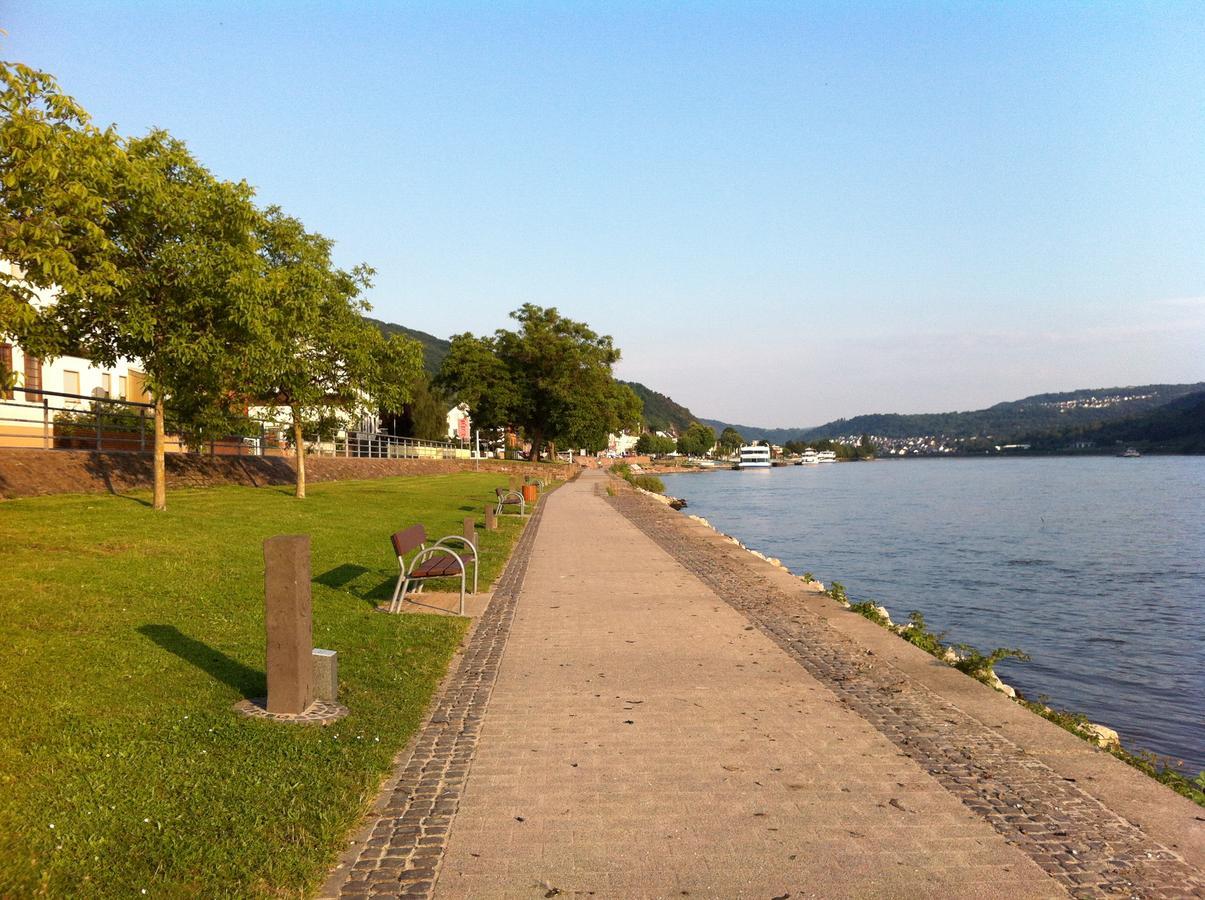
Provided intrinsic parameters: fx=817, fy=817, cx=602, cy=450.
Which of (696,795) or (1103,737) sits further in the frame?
(1103,737)

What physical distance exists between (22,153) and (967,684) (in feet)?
32.1

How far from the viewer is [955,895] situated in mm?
3299

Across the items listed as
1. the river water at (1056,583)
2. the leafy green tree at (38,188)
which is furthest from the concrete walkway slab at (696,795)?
the leafy green tree at (38,188)

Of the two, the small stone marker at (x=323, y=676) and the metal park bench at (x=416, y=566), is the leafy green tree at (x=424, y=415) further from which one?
the small stone marker at (x=323, y=676)

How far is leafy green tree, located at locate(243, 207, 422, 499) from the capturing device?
19812 mm

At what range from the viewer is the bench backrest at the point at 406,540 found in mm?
8695

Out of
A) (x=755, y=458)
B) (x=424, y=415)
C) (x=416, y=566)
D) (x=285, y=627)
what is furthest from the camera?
(x=755, y=458)

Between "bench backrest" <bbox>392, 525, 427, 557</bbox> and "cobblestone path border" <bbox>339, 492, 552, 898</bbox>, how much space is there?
1781mm

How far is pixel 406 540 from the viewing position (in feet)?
29.7

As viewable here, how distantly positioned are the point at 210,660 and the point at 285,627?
5.25 ft

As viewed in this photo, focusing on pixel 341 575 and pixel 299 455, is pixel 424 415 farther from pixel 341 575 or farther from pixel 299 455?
pixel 341 575

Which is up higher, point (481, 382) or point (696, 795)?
point (481, 382)

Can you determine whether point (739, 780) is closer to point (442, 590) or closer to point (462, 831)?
point (462, 831)

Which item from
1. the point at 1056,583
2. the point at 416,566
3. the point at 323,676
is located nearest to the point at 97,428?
the point at 416,566
